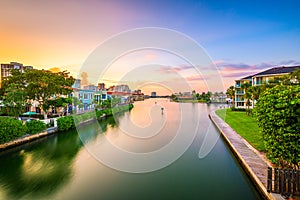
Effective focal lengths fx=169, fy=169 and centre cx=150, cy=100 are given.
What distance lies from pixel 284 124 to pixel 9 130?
15.4 m

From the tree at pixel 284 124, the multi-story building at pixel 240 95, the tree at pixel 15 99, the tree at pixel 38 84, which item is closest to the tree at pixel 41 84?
the tree at pixel 38 84

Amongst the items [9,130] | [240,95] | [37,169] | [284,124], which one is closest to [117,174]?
[37,169]

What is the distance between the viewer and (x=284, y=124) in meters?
5.32

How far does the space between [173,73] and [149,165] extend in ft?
20.8

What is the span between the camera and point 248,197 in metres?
6.23

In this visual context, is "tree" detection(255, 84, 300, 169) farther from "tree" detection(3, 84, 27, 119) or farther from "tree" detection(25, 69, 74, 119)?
"tree" detection(3, 84, 27, 119)

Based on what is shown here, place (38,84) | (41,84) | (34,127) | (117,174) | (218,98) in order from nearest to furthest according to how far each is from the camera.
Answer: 1. (117,174)
2. (34,127)
3. (38,84)
4. (41,84)
5. (218,98)

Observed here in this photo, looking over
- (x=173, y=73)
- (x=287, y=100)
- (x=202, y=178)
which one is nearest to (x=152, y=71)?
(x=173, y=73)

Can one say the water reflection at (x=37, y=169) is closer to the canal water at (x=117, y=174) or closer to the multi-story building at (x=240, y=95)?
the canal water at (x=117, y=174)

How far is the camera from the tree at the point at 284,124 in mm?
5180

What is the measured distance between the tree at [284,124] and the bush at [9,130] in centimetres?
1500

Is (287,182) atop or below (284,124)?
below

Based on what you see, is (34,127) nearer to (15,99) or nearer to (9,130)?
(9,130)

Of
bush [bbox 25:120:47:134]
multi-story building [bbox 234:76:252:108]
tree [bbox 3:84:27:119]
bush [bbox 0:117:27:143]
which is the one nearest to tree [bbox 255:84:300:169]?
bush [bbox 0:117:27:143]
